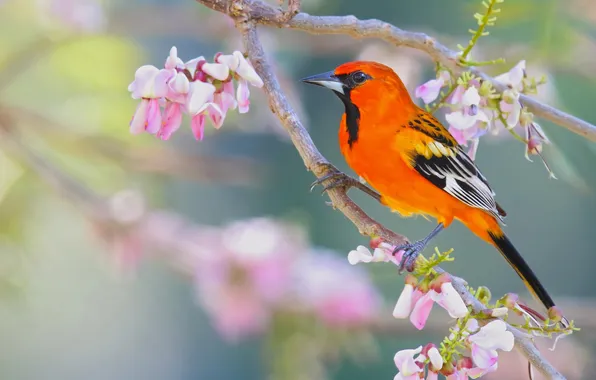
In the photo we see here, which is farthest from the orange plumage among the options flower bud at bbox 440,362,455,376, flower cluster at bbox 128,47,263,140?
flower bud at bbox 440,362,455,376

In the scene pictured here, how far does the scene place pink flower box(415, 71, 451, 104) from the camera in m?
1.25

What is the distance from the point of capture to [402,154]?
1.40 m

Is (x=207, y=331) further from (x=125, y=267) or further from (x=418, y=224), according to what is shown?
(x=125, y=267)

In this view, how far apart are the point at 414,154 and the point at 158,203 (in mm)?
1335

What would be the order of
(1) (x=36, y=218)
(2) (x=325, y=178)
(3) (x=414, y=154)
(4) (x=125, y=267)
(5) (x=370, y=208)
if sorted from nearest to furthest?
(2) (x=325, y=178) < (3) (x=414, y=154) < (4) (x=125, y=267) < (1) (x=36, y=218) < (5) (x=370, y=208)

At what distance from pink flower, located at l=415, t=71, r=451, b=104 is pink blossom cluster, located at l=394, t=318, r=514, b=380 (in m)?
0.39

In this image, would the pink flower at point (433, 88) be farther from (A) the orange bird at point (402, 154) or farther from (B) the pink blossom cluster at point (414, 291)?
(B) the pink blossom cluster at point (414, 291)

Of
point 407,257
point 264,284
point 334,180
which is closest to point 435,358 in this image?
point 407,257

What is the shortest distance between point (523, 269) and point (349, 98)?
0.38 m

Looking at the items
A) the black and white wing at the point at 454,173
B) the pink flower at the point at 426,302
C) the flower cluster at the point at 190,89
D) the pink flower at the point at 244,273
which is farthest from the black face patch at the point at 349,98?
the pink flower at the point at 244,273

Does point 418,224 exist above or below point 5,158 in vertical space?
below

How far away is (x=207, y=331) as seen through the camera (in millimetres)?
5379

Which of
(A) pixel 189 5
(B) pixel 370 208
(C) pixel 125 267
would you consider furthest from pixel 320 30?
(B) pixel 370 208

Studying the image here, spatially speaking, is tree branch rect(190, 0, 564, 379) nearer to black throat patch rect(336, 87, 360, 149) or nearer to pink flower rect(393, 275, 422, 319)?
pink flower rect(393, 275, 422, 319)
